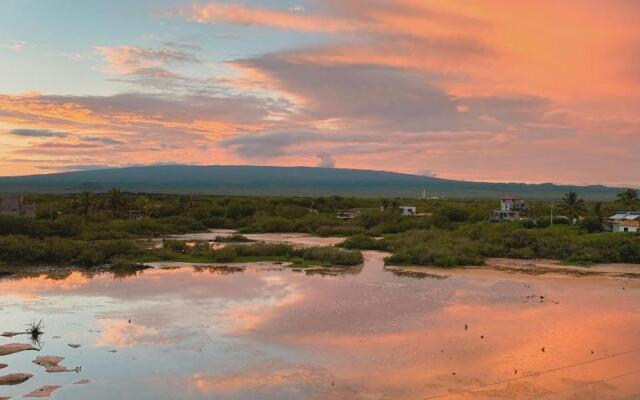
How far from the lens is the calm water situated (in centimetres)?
1386

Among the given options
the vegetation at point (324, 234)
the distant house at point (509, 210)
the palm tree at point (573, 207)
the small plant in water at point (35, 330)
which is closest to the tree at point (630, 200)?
the vegetation at point (324, 234)

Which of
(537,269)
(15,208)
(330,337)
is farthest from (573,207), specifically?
(15,208)

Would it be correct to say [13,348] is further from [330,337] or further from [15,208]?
[15,208]

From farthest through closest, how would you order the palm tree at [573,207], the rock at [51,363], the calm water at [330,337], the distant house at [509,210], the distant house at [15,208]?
the distant house at [509,210], the distant house at [15,208], the palm tree at [573,207], the rock at [51,363], the calm water at [330,337]

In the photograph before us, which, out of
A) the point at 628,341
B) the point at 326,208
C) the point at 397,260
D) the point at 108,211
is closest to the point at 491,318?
the point at 628,341

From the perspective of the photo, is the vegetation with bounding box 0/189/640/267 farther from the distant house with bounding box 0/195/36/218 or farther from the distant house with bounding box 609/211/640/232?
the distant house with bounding box 0/195/36/218

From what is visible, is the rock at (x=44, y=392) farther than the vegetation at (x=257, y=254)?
No

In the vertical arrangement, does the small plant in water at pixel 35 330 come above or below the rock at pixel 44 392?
above

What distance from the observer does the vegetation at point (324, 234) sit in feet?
110

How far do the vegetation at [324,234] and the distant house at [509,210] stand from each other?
3.27ft

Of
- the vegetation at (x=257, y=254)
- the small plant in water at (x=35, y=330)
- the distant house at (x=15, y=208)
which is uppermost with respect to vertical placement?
the distant house at (x=15, y=208)

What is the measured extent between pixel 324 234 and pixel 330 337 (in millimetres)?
34796

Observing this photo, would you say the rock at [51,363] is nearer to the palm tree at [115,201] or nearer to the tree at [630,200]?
the palm tree at [115,201]

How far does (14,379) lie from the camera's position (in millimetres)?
13906
